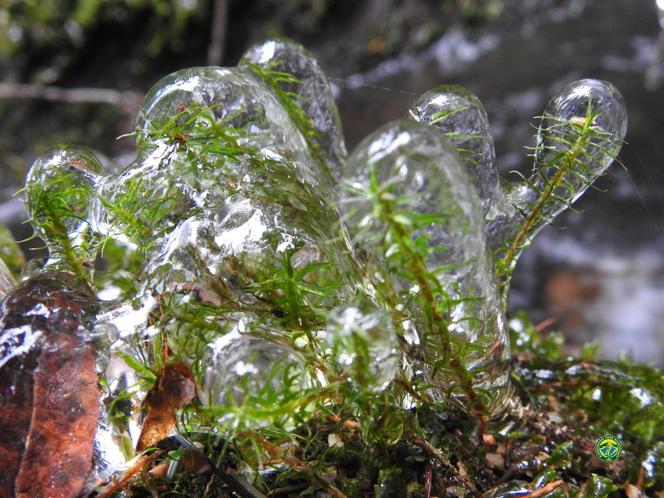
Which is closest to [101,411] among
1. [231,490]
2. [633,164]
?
[231,490]

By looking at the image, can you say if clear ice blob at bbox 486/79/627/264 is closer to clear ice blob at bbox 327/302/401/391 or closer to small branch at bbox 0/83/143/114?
clear ice blob at bbox 327/302/401/391

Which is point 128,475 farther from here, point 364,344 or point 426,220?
point 426,220

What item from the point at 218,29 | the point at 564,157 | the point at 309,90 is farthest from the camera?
the point at 218,29

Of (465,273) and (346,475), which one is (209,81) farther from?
(346,475)

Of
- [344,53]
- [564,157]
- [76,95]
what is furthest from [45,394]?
[76,95]

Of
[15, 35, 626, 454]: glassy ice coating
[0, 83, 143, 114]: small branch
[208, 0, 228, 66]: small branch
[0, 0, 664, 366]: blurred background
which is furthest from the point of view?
[0, 83, 143, 114]: small branch

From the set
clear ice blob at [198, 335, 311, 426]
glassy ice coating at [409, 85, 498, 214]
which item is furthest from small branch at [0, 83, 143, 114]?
clear ice blob at [198, 335, 311, 426]
